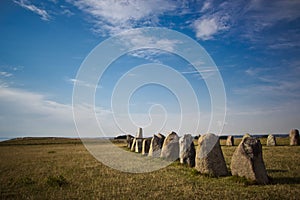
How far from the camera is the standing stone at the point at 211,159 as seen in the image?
11.5 meters

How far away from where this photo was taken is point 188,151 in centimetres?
1520

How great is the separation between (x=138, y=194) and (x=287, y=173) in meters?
6.97

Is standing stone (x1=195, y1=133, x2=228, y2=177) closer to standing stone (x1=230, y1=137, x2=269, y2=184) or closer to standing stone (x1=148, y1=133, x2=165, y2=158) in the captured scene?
standing stone (x1=230, y1=137, x2=269, y2=184)

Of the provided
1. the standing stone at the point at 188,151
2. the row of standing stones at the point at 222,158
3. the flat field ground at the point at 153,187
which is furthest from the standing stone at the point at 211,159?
the standing stone at the point at 188,151

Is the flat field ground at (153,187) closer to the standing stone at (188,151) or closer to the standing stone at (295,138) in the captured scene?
the standing stone at (188,151)

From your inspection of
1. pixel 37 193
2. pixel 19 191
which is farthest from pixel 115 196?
pixel 19 191

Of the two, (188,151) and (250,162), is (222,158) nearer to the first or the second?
(250,162)

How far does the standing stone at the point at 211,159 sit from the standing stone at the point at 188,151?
2.48 meters

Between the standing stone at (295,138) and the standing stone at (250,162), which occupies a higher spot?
the standing stone at (295,138)

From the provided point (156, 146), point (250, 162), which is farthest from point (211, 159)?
point (156, 146)

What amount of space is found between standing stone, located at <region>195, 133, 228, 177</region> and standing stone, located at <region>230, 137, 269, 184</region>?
0.86 m

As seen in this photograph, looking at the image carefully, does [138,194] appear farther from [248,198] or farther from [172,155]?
[172,155]

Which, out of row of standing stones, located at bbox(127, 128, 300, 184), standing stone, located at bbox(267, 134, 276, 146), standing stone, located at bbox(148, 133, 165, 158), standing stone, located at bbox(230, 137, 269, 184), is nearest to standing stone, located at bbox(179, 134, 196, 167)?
row of standing stones, located at bbox(127, 128, 300, 184)

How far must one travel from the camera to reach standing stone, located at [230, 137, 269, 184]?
987 centimetres
